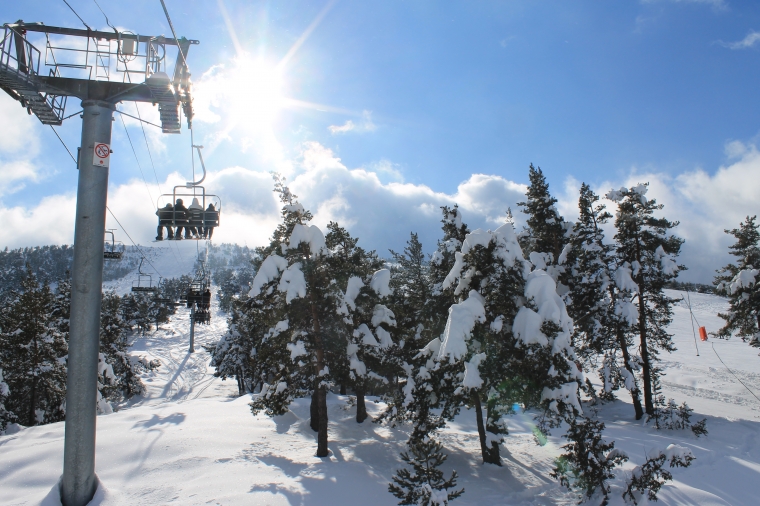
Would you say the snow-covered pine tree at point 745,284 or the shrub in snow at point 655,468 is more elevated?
the snow-covered pine tree at point 745,284

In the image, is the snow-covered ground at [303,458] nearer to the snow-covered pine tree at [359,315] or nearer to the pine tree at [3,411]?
the snow-covered pine tree at [359,315]

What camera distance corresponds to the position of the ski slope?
423 inches

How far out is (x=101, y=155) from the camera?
29.0 feet

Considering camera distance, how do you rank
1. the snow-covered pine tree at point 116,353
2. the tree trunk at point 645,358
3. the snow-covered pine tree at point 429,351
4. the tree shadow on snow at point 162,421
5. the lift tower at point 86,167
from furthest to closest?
the snow-covered pine tree at point 116,353, the tree trunk at point 645,358, the tree shadow on snow at point 162,421, the snow-covered pine tree at point 429,351, the lift tower at point 86,167

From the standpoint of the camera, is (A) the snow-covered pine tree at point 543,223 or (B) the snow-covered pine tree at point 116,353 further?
(B) the snow-covered pine tree at point 116,353

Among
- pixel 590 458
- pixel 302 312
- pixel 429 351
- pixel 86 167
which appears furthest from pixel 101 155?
pixel 590 458

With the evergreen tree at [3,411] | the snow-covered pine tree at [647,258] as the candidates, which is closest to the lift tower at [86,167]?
the evergreen tree at [3,411]

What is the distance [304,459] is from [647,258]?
71.5ft

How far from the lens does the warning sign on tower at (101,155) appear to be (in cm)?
877

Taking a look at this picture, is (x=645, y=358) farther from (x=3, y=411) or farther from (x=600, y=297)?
(x=3, y=411)

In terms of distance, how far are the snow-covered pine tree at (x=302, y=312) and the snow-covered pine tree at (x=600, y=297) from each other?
1464 centimetres

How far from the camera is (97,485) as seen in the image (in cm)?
923

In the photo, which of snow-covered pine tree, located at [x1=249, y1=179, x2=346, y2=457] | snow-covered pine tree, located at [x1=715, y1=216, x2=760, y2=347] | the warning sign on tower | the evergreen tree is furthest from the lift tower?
snow-covered pine tree, located at [x1=715, y1=216, x2=760, y2=347]

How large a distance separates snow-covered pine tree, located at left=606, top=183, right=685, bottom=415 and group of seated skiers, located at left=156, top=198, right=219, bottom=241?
22501mm
